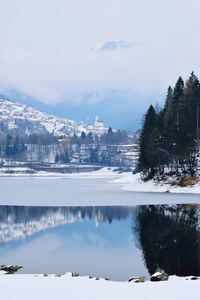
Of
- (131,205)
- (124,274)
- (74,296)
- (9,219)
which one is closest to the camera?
(74,296)

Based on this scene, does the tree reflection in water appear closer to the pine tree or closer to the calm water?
the calm water

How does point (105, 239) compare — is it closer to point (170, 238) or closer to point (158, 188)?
point (170, 238)

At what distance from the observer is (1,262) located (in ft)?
109

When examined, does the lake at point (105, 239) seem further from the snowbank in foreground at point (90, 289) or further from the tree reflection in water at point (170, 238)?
the snowbank in foreground at point (90, 289)

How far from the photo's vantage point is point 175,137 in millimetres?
103938

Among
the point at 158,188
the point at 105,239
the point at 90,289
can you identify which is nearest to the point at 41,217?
the point at 105,239

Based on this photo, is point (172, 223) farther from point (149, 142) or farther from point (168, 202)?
point (149, 142)

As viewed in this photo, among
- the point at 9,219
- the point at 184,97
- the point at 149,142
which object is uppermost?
the point at 184,97

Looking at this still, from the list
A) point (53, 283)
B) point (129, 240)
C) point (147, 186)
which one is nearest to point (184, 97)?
point (147, 186)

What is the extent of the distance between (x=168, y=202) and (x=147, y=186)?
36567 millimetres

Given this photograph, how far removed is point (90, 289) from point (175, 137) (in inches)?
3300

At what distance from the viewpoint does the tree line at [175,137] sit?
101137mm

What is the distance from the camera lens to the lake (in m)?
30.9

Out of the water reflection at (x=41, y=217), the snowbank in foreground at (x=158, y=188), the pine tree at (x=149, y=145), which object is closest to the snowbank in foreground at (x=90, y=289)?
the water reflection at (x=41, y=217)
